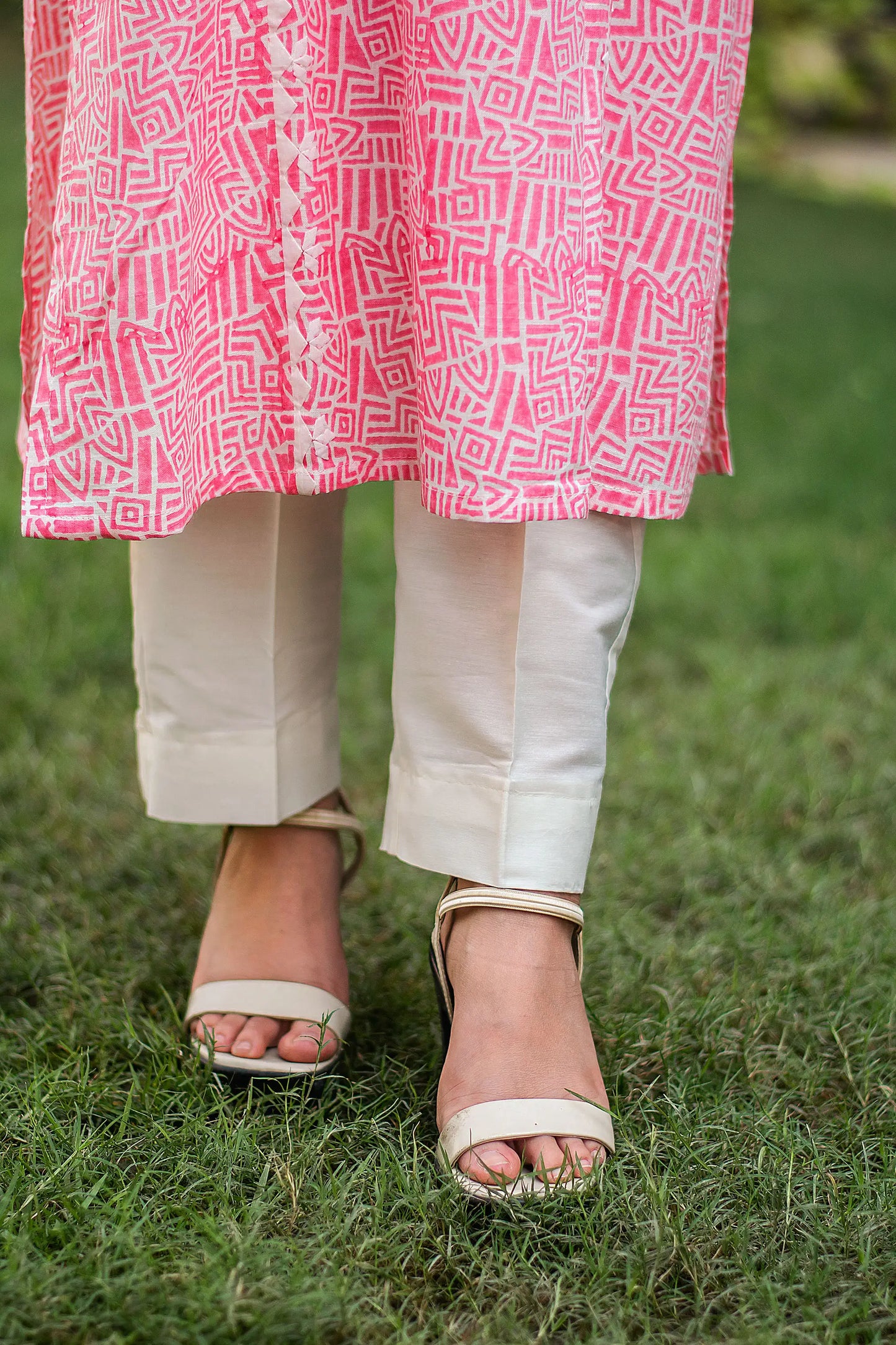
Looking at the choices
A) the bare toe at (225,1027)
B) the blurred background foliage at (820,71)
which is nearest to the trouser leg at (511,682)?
the bare toe at (225,1027)

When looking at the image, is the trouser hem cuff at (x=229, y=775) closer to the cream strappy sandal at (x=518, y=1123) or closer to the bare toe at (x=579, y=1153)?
the cream strappy sandal at (x=518, y=1123)

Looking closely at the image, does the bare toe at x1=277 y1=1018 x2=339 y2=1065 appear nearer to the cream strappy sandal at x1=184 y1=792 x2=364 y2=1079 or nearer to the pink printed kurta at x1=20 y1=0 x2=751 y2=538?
the cream strappy sandal at x1=184 y1=792 x2=364 y2=1079

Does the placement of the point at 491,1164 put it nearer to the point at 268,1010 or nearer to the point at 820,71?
the point at 268,1010

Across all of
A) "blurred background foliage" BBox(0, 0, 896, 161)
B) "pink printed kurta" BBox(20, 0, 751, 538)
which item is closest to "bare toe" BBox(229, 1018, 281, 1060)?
"pink printed kurta" BBox(20, 0, 751, 538)

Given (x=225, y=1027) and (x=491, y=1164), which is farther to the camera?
(x=225, y=1027)

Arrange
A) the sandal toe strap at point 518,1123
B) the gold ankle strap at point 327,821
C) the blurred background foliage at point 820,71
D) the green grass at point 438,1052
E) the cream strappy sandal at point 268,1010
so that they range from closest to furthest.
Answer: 1. the green grass at point 438,1052
2. the sandal toe strap at point 518,1123
3. the cream strappy sandal at point 268,1010
4. the gold ankle strap at point 327,821
5. the blurred background foliage at point 820,71

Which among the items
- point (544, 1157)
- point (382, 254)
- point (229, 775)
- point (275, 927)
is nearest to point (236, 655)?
point (229, 775)

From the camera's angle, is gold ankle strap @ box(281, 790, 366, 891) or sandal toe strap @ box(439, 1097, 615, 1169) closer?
sandal toe strap @ box(439, 1097, 615, 1169)

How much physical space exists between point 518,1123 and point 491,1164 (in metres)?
0.03

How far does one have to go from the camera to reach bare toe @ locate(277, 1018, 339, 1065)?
3.24 ft

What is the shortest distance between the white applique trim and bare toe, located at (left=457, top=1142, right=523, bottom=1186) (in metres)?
0.48

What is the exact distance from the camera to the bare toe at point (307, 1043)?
988mm

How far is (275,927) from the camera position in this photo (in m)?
1.08

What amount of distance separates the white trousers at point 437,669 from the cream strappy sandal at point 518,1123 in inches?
0.6
